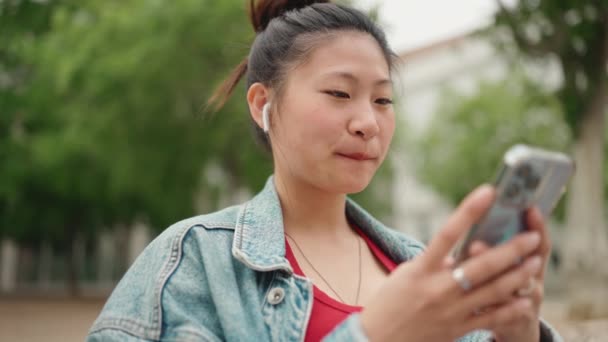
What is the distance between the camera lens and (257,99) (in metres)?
1.83

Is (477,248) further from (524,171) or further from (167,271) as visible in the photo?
(167,271)

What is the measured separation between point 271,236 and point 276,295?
18 cm

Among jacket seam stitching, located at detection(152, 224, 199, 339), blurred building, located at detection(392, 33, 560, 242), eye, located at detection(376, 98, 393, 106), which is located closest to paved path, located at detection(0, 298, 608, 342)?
eye, located at detection(376, 98, 393, 106)

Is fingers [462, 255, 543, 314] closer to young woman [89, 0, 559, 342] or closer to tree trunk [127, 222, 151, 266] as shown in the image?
young woman [89, 0, 559, 342]

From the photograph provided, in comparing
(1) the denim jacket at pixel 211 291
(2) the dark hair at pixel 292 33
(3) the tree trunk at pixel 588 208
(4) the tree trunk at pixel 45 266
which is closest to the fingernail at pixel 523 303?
(1) the denim jacket at pixel 211 291

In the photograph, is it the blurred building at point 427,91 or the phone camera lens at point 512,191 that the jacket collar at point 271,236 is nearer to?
the phone camera lens at point 512,191

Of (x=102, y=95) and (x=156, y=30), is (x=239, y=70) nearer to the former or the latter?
(x=156, y=30)

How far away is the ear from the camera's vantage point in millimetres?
1800

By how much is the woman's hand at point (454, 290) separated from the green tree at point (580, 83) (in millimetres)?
8280

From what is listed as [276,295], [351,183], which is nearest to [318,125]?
[351,183]

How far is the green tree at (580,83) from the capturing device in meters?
8.71

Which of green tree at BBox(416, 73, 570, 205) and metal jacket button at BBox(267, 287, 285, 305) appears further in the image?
green tree at BBox(416, 73, 570, 205)

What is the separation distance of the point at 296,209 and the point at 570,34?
799 cm

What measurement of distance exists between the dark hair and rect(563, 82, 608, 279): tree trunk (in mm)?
7766
